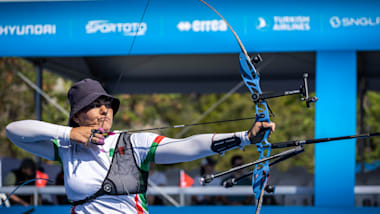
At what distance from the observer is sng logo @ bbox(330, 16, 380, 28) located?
3701mm

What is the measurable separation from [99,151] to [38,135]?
32 centimetres

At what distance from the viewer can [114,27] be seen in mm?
3947

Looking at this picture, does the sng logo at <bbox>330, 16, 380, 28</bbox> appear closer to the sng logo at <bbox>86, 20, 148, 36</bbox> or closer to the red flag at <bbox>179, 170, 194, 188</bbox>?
the sng logo at <bbox>86, 20, 148, 36</bbox>

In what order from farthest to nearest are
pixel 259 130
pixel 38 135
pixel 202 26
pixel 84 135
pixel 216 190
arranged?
pixel 216 190
pixel 202 26
pixel 38 135
pixel 84 135
pixel 259 130

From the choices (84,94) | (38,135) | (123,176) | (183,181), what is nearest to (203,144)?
(123,176)

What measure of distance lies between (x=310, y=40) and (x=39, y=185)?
3.02 metres

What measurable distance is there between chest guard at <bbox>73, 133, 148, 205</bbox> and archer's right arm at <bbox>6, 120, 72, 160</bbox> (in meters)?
0.26

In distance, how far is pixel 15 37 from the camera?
13.4 ft

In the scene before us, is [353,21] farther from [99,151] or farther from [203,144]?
[99,151]

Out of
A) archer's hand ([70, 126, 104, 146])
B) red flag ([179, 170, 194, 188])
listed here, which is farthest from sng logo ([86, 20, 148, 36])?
archer's hand ([70, 126, 104, 146])

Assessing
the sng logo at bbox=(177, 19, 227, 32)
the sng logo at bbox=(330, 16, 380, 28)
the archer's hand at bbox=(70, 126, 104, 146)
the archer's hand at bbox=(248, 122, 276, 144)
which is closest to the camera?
the archer's hand at bbox=(248, 122, 276, 144)

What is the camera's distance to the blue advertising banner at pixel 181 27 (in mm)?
3750

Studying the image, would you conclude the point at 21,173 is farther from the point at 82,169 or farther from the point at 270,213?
the point at 82,169

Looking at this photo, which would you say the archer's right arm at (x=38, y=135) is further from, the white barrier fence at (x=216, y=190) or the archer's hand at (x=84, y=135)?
the white barrier fence at (x=216, y=190)
